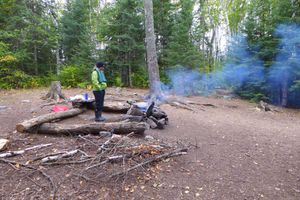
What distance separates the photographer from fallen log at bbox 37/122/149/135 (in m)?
4.71

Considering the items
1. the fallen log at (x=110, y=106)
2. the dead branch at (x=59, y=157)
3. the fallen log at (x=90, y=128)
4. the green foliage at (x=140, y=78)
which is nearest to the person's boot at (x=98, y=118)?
the fallen log at (x=110, y=106)

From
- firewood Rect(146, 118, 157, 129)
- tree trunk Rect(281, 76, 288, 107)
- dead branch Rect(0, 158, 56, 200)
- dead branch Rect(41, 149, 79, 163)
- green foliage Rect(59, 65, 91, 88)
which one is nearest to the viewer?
dead branch Rect(0, 158, 56, 200)

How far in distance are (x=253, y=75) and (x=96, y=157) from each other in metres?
10.6

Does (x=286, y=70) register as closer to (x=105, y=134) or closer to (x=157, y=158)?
(x=157, y=158)

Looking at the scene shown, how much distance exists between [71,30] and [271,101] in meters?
14.7

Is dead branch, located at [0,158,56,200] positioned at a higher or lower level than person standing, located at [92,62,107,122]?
lower

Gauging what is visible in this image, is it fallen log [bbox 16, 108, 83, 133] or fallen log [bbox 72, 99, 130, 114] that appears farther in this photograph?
fallen log [bbox 72, 99, 130, 114]

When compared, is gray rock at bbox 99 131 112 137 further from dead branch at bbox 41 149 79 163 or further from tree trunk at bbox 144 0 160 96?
tree trunk at bbox 144 0 160 96

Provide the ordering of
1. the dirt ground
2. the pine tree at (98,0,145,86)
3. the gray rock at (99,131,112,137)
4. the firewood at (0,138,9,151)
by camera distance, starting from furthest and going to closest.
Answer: the pine tree at (98,0,145,86), the gray rock at (99,131,112,137), the firewood at (0,138,9,151), the dirt ground

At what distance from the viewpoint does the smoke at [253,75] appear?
10430 millimetres

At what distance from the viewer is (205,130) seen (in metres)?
6.00

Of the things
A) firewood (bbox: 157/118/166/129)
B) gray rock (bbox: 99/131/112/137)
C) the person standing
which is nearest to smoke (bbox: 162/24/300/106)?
firewood (bbox: 157/118/166/129)

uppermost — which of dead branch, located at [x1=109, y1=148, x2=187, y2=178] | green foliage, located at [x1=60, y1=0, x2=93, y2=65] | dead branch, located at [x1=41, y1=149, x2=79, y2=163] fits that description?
green foliage, located at [x1=60, y1=0, x2=93, y2=65]

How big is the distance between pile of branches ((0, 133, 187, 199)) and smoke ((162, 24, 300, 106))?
8972 millimetres
